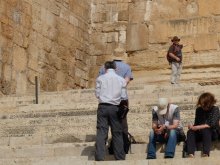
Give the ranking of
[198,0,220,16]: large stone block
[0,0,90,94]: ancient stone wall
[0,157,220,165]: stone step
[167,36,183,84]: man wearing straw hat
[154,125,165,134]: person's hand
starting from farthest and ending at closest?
[198,0,220,16]: large stone block
[0,0,90,94]: ancient stone wall
[167,36,183,84]: man wearing straw hat
[154,125,165,134]: person's hand
[0,157,220,165]: stone step

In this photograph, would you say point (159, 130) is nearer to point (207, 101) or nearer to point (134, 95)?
point (207, 101)

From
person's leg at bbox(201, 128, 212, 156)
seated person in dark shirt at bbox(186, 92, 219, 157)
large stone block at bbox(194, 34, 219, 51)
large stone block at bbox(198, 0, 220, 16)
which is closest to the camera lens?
person's leg at bbox(201, 128, 212, 156)

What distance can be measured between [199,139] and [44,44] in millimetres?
10637

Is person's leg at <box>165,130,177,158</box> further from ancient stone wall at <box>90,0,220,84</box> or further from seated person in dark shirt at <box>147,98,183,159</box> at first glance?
ancient stone wall at <box>90,0,220,84</box>

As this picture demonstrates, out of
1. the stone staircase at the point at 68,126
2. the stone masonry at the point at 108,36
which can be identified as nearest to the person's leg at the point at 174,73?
the stone staircase at the point at 68,126

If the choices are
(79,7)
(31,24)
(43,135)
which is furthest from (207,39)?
(43,135)

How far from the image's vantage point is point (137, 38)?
2050 cm

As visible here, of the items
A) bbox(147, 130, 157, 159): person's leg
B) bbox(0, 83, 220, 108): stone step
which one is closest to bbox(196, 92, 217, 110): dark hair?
bbox(147, 130, 157, 159): person's leg

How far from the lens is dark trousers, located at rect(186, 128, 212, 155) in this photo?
7.95 m

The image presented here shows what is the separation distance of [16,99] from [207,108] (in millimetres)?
6333

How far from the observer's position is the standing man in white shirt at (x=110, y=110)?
8.12 metres

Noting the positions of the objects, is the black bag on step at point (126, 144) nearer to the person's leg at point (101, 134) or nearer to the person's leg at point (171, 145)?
the person's leg at point (101, 134)

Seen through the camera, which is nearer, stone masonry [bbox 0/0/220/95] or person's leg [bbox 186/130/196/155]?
person's leg [bbox 186/130/196/155]

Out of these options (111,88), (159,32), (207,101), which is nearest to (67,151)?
(111,88)
